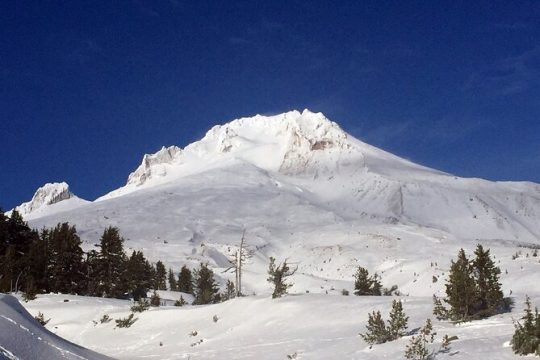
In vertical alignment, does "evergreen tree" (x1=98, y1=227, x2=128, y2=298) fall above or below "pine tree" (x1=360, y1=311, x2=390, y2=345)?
above

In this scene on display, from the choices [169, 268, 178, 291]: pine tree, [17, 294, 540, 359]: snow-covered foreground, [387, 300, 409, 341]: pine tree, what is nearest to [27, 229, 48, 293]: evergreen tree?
[17, 294, 540, 359]: snow-covered foreground

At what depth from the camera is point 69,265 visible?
43.3 metres

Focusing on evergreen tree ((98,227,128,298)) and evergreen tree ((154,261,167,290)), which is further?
evergreen tree ((154,261,167,290))

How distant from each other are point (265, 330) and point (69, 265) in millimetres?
27037

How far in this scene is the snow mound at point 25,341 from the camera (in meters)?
6.24

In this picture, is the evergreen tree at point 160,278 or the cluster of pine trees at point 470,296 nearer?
the cluster of pine trees at point 470,296

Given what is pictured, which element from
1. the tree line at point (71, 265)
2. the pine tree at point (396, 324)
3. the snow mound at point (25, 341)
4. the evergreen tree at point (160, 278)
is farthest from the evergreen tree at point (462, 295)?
the evergreen tree at point (160, 278)

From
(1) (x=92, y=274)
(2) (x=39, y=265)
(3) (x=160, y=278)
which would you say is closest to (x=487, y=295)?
(2) (x=39, y=265)

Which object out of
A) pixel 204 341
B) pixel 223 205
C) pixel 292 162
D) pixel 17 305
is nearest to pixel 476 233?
pixel 223 205

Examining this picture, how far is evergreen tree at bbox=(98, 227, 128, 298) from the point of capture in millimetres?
44125

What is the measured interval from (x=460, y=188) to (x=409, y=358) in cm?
11590

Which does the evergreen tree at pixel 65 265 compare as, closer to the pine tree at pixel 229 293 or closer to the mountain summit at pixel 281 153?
the pine tree at pixel 229 293

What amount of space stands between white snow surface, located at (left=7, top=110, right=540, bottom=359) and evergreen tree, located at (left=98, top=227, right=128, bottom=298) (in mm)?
9505

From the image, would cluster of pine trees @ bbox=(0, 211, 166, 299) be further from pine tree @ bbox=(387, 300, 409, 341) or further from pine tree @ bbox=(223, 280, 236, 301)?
pine tree @ bbox=(387, 300, 409, 341)
